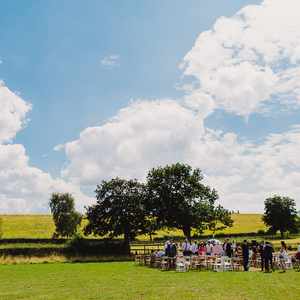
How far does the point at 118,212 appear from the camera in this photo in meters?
71.5

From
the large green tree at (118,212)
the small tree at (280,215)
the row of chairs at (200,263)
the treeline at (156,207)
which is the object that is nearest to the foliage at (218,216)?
the treeline at (156,207)

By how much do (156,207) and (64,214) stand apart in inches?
1361

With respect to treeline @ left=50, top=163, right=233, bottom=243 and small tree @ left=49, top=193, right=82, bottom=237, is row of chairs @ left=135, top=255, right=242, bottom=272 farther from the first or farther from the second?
small tree @ left=49, top=193, right=82, bottom=237

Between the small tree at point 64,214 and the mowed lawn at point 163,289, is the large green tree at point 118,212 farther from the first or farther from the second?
the mowed lawn at point 163,289

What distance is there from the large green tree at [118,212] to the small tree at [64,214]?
103 feet

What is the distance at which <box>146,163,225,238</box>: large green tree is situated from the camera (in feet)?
253

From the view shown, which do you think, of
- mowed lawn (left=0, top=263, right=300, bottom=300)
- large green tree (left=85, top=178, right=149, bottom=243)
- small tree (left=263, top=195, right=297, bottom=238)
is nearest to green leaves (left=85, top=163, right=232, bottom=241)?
large green tree (left=85, top=178, right=149, bottom=243)

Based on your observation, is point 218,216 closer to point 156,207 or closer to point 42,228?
point 156,207

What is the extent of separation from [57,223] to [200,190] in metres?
39.4

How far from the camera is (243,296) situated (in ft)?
62.6

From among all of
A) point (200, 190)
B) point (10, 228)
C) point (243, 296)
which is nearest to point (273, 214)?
point (200, 190)

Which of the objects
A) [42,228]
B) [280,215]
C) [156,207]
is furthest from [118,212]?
[280,215]

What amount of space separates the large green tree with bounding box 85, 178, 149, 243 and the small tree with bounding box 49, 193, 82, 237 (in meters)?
31.4

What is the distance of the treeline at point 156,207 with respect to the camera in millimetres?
71938
